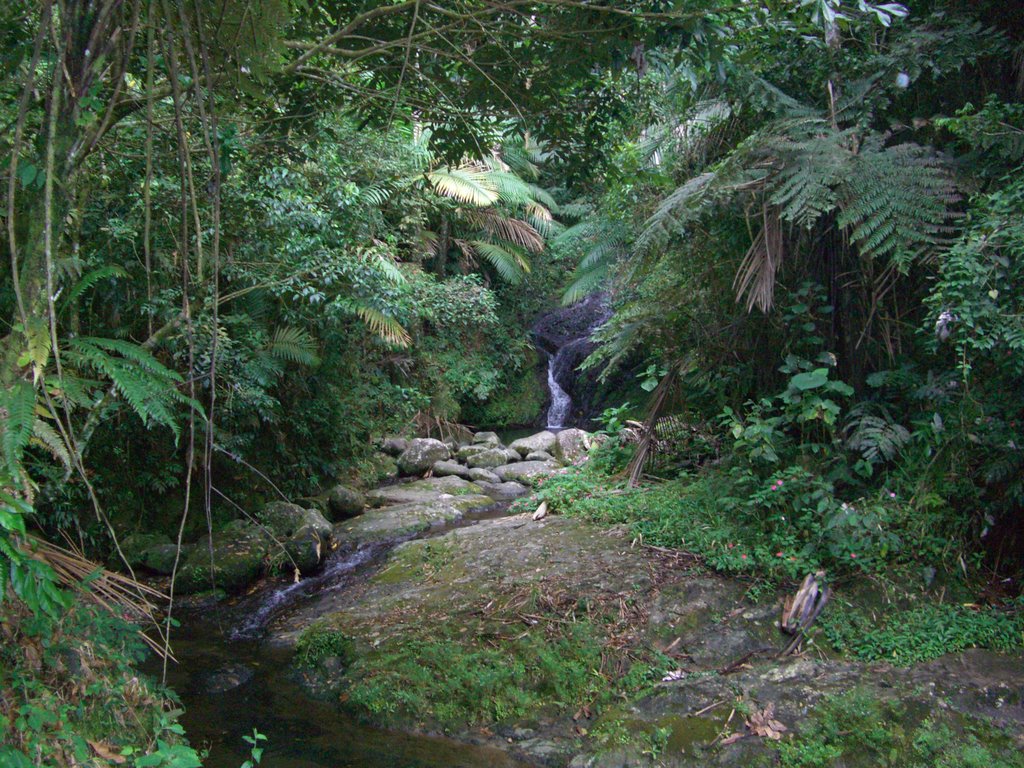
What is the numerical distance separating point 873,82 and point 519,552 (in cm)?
429

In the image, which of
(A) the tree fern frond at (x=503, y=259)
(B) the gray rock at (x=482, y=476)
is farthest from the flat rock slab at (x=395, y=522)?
(A) the tree fern frond at (x=503, y=259)

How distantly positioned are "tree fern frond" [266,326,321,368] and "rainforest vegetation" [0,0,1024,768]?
47cm

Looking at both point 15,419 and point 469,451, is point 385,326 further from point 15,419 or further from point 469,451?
point 15,419

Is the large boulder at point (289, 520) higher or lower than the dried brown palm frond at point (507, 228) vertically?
lower

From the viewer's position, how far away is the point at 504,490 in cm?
1048

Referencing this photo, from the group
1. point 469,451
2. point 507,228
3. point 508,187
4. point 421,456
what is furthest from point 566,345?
point 421,456

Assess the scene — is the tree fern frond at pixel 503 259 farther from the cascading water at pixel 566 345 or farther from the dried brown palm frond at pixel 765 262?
the dried brown palm frond at pixel 765 262

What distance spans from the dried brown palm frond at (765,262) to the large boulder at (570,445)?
660 centimetres

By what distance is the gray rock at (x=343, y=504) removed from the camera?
9.20 metres

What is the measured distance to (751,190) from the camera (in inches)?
205

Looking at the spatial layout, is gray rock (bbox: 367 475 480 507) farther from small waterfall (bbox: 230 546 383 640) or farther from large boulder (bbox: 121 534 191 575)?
large boulder (bbox: 121 534 191 575)

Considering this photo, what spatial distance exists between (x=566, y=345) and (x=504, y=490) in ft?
22.0

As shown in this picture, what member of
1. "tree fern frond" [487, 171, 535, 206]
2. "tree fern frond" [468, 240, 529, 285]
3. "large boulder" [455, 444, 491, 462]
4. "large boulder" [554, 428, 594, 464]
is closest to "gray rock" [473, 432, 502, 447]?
"large boulder" [455, 444, 491, 462]

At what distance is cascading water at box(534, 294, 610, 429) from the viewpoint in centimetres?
1564
